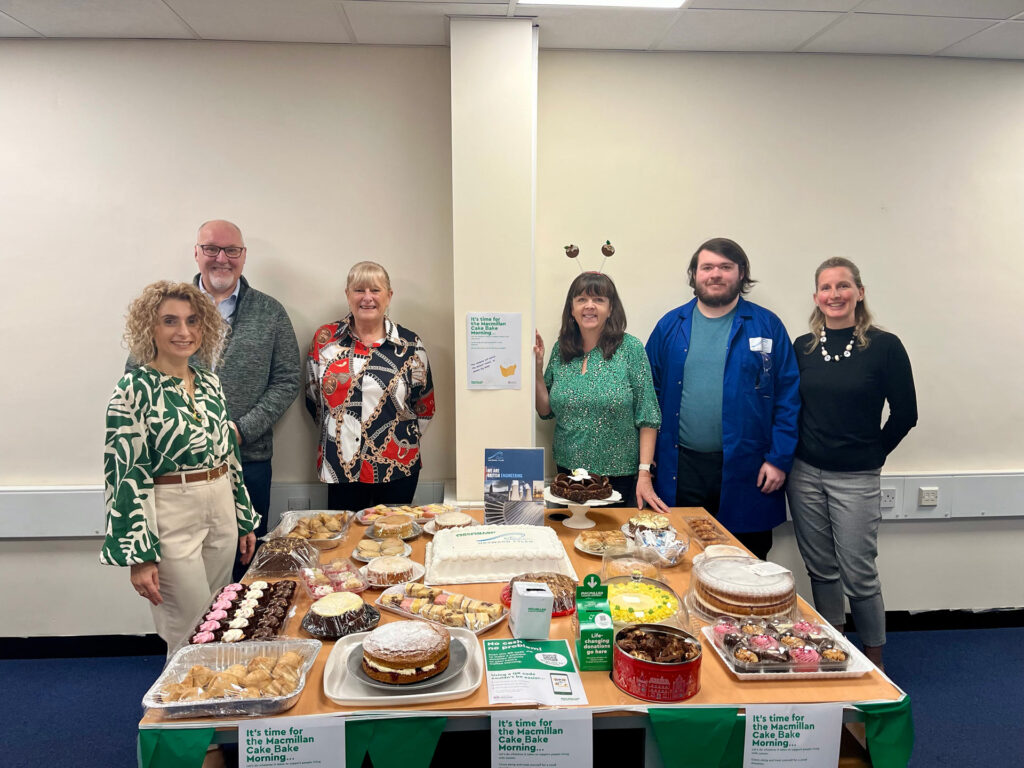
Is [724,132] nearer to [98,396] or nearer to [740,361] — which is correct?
[740,361]

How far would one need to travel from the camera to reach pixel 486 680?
155 centimetres

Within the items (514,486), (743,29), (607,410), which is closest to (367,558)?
(514,486)

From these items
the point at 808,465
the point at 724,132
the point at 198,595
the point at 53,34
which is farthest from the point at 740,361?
the point at 53,34

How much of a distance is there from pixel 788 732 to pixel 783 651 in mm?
181

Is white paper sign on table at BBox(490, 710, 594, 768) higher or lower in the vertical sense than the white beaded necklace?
lower

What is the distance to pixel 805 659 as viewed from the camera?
157 cm

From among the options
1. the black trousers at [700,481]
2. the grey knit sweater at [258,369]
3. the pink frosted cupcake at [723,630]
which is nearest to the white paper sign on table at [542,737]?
the pink frosted cupcake at [723,630]

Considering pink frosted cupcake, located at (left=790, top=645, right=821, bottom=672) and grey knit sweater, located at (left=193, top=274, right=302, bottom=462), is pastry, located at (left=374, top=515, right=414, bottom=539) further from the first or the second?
pink frosted cupcake, located at (left=790, top=645, right=821, bottom=672)

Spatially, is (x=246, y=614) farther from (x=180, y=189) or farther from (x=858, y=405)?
(x=858, y=405)

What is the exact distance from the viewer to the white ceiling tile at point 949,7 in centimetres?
271

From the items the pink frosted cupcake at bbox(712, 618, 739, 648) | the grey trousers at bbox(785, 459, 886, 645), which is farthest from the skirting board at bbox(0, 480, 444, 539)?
the grey trousers at bbox(785, 459, 886, 645)

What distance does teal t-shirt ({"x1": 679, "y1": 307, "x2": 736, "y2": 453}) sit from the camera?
3.08 metres

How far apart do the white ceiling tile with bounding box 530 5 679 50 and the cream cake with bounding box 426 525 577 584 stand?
209 cm

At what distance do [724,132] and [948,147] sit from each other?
1132mm
